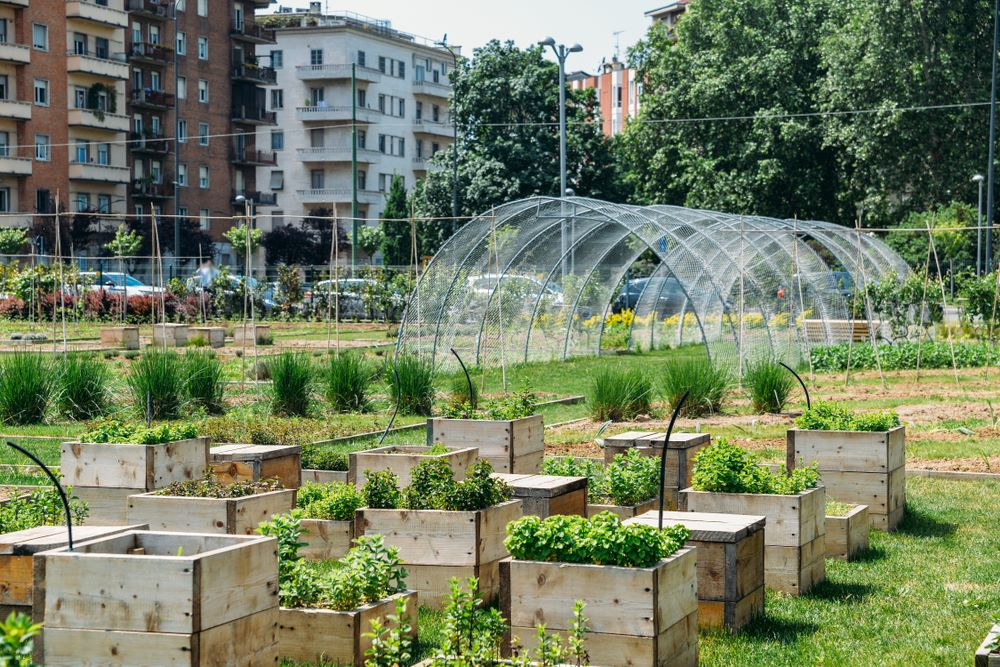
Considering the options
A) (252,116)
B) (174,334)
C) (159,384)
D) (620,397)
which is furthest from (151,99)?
(620,397)

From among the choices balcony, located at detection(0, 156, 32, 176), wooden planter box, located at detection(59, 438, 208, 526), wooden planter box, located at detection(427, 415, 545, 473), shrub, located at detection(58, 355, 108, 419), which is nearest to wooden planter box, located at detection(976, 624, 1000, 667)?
wooden planter box, located at detection(427, 415, 545, 473)

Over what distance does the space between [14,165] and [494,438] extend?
51.0 meters

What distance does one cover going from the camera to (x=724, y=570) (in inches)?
263

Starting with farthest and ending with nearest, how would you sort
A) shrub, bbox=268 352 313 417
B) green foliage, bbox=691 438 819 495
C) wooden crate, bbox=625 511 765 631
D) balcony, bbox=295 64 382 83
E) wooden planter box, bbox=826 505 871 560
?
balcony, bbox=295 64 382 83 → shrub, bbox=268 352 313 417 → wooden planter box, bbox=826 505 871 560 → green foliage, bbox=691 438 819 495 → wooden crate, bbox=625 511 765 631

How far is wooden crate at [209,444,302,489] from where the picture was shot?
9.29 metres

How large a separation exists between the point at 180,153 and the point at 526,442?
6021cm

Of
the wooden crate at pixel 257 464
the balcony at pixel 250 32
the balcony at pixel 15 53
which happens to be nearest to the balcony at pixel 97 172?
the balcony at pixel 15 53

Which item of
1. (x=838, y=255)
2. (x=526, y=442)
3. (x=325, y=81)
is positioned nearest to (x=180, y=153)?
(x=325, y=81)

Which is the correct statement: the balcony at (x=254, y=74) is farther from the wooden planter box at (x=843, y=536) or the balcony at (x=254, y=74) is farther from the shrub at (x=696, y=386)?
the wooden planter box at (x=843, y=536)

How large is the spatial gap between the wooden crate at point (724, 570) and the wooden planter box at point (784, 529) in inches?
29.4

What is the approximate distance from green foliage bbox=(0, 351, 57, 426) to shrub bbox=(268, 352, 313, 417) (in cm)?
280

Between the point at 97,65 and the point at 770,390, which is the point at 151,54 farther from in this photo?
the point at 770,390

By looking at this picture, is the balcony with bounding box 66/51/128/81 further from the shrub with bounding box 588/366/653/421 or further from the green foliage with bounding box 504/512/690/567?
the green foliage with bounding box 504/512/690/567

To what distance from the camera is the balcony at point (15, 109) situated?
55344mm
